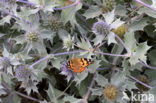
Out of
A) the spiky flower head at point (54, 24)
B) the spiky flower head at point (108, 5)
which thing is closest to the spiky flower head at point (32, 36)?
the spiky flower head at point (54, 24)

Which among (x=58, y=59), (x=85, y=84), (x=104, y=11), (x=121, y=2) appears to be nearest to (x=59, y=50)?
(x=58, y=59)

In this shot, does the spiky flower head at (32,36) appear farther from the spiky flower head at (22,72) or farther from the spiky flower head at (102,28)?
the spiky flower head at (102,28)

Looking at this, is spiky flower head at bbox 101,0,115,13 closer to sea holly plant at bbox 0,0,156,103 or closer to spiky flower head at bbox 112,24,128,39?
sea holly plant at bbox 0,0,156,103

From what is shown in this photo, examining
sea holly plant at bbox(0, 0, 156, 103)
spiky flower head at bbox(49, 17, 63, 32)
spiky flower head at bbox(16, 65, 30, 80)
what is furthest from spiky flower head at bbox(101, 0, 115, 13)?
spiky flower head at bbox(16, 65, 30, 80)

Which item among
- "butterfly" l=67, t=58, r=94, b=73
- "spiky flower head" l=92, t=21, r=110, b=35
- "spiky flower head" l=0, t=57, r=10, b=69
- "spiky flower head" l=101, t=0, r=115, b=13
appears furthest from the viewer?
"spiky flower head" l=101, t=0, r=115, b=13

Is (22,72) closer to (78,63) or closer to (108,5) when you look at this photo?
(78,63)

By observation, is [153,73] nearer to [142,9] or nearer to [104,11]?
[142,9]
